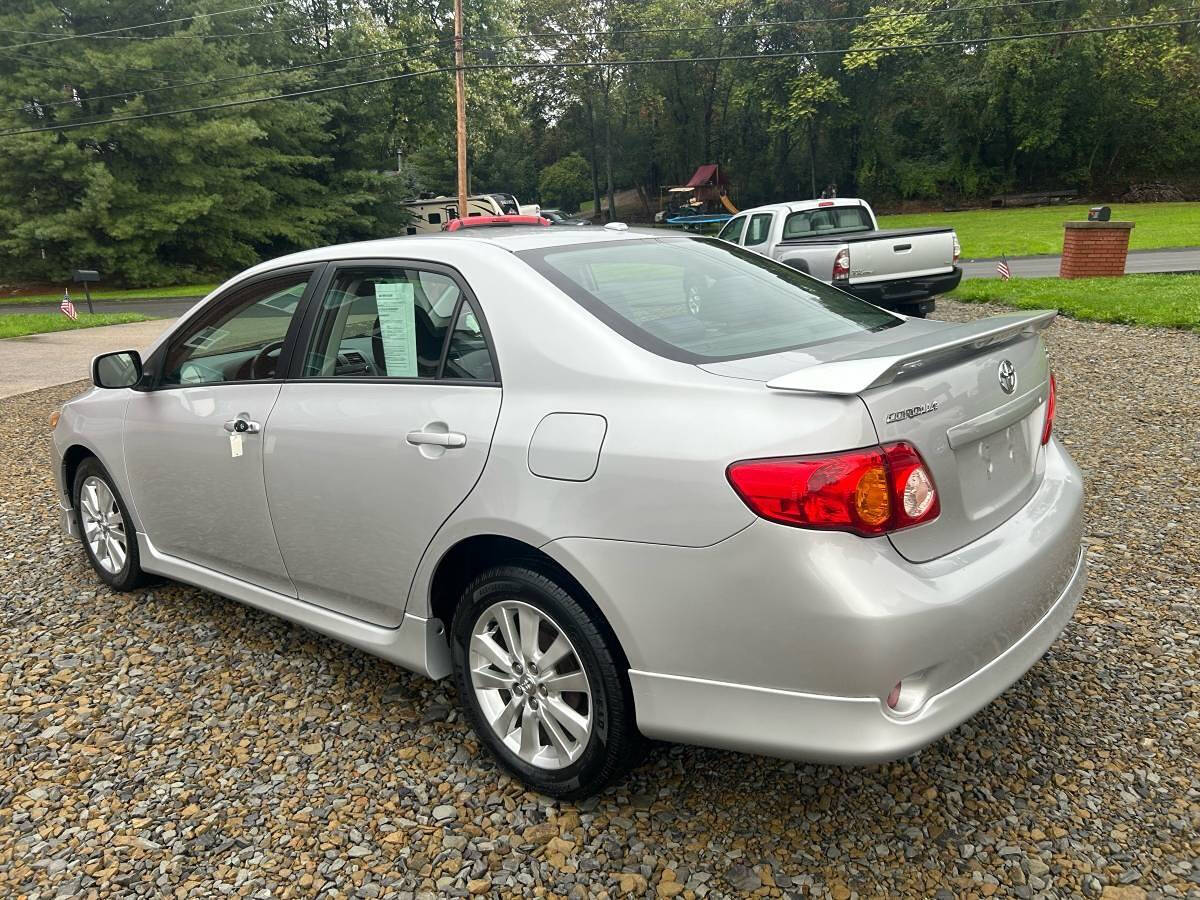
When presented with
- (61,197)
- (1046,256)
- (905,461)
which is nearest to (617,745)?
(905,461)

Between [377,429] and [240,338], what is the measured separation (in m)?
1.23

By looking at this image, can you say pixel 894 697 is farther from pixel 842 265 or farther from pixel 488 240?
pixel 842 265

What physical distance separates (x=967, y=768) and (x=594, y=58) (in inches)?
2263

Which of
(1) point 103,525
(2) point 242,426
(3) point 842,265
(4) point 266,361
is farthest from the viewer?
(3) point 842,265

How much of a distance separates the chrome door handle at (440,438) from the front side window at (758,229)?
10772mm

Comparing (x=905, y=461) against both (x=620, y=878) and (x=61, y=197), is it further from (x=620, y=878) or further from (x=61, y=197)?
(x=61, y=197)

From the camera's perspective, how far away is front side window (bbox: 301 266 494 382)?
2.83 meters

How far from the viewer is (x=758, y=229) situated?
13062 mm

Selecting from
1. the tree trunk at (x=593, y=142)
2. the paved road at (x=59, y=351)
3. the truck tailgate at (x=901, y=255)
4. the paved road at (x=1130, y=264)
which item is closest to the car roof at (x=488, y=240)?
the truck tailgate at (x=901, y=255)

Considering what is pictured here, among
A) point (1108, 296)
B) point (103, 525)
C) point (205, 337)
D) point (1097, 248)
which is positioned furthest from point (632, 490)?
point (1097, 248)

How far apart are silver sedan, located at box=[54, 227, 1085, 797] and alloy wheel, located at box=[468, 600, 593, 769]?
0.01 m

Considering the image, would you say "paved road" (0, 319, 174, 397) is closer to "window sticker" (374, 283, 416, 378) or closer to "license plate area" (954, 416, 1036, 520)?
"window sticker" (374, 283, 416, 378)

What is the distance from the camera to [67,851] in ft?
8.55

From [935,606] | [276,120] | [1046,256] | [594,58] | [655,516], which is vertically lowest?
[1046,256]
